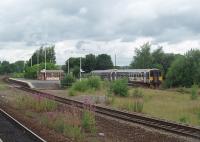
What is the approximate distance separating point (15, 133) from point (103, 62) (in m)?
134

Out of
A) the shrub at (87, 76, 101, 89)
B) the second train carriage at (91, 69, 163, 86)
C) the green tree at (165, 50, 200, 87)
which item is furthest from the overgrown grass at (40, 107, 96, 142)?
the green tree at (165, 50, 200, 87)

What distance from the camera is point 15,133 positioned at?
1838 cm

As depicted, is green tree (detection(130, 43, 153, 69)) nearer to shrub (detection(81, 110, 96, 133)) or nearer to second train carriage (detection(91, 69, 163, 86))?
second train carriage (detection(91, 69, 163, 86))

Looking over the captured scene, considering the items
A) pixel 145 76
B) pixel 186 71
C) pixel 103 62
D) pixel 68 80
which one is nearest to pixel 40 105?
pixel 68 80

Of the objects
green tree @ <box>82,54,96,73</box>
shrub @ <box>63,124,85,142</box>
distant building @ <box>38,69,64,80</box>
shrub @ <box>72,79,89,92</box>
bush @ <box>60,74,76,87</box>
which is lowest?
shrub @ <box>63,124,85,142</box>

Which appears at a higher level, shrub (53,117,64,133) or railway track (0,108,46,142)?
shrub (53,117,64,133)

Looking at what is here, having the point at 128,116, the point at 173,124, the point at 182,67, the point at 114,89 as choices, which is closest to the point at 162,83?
the point at 182,67

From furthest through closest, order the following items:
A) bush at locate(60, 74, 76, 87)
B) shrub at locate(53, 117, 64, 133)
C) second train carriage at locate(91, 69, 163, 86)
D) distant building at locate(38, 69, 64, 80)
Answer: distant building at locate(38, 69, 64, 80) → second train carriage at locate(91, 69, 163, 86) → bush at locate(60, 74, 76, 87) → shrub at locate(53, 117, 64, 133)

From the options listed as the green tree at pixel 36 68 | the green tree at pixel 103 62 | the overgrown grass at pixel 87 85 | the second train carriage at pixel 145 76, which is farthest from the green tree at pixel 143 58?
the overgrown grass at pixel 87 85

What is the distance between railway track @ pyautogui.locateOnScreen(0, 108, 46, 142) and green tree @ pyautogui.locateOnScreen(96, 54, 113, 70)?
126 meters

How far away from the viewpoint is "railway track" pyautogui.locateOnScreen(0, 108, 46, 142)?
16531mm

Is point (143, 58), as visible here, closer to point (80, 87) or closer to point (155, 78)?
point (155, 78)

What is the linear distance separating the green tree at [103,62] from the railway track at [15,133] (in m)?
126

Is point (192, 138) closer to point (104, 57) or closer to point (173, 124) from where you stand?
point (173, 124)
